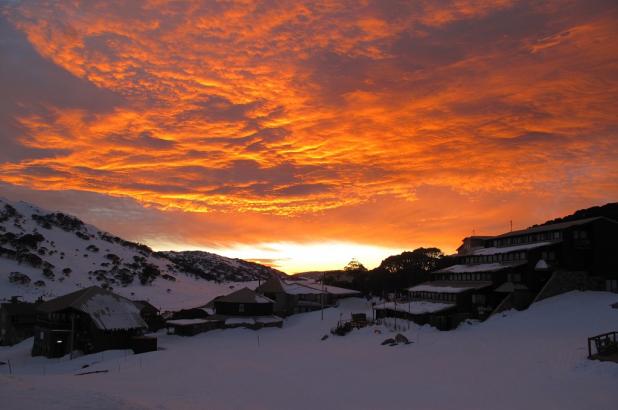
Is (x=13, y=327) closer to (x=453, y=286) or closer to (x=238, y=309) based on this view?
(x=238, y=309)

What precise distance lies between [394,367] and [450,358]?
4406mm

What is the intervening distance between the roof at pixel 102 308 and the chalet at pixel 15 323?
12924 mm

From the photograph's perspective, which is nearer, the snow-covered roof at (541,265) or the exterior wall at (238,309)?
the snow-covered roof at (541,265)

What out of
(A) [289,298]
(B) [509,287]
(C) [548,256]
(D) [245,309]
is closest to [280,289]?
(A) [289,298]

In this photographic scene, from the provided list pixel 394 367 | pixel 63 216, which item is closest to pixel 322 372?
pixel 394 367

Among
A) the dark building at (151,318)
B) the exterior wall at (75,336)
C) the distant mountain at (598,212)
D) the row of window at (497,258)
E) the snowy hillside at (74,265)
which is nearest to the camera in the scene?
the exterior wall at (75,336)

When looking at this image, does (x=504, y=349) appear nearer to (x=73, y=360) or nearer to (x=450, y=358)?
(x=450, y=358)

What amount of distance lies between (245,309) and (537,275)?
38.2 meters

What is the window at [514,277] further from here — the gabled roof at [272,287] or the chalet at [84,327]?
the chalet at [84,327]

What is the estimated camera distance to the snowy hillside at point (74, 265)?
99225 mm

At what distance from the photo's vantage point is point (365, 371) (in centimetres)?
3416

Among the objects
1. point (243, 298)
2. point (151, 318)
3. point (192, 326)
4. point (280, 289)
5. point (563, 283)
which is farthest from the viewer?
point (280, 289)

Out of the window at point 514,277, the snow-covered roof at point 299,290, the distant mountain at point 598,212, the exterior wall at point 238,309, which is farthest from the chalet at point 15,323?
the distant mountain at point 598,212

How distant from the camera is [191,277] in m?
154
